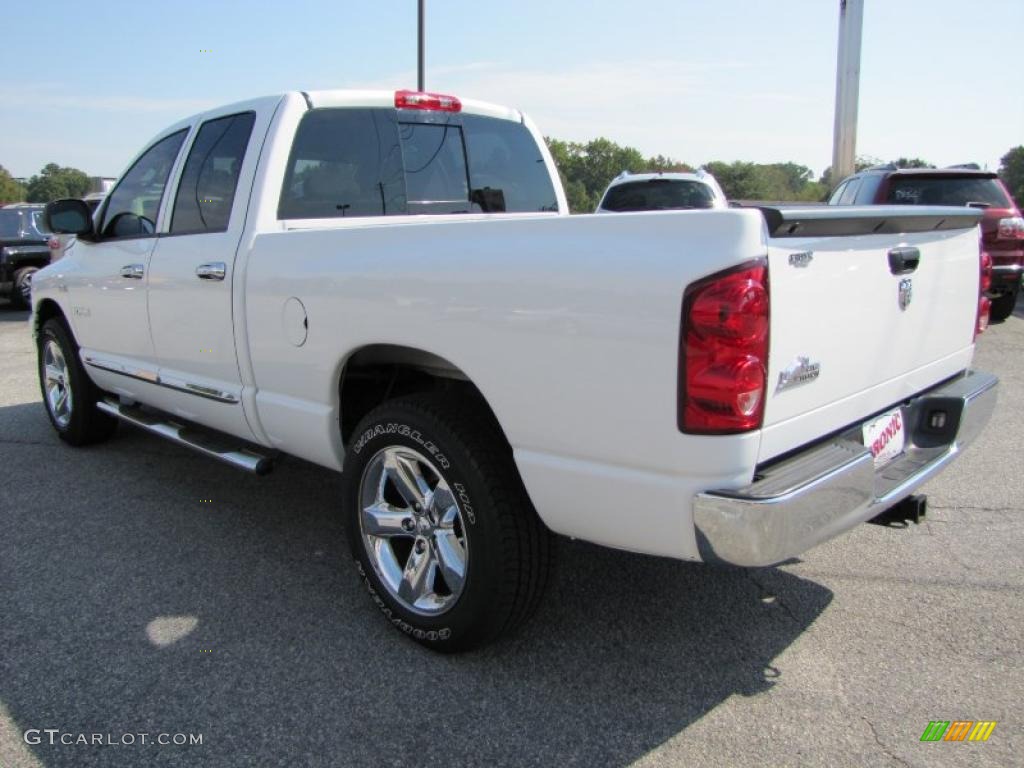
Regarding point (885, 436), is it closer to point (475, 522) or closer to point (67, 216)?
point (475, 522)

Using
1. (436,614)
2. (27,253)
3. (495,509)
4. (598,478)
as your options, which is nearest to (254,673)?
(436,614)

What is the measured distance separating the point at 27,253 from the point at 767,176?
9861 cm

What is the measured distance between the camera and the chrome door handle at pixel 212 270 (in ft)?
11.3

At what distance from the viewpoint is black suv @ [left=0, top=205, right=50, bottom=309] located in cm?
1359

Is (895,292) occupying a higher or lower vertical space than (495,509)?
higher

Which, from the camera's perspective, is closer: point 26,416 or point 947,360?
point 947,360

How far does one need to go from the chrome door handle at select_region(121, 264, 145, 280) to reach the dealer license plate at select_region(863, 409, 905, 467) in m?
3.43

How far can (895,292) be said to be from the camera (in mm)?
2615

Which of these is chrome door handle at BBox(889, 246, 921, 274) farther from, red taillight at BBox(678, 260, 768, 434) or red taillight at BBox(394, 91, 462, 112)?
red taillight at BBox(394, 91, 462, 112)

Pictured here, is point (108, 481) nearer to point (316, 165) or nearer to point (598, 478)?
point (316, 165)

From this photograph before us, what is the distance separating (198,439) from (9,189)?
107510mm

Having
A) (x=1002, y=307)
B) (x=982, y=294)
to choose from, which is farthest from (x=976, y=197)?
(x=982, y=294)

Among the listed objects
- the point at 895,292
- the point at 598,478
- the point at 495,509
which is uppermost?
the point at 895,292

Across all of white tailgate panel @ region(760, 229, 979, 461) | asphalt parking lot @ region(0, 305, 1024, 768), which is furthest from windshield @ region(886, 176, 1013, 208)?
white tailgate panel @ region(760, 229, 979, 461)
